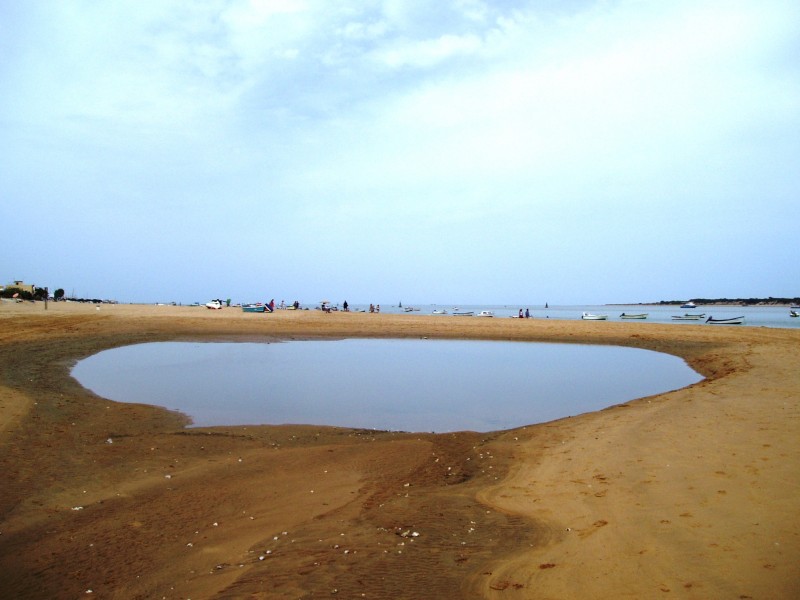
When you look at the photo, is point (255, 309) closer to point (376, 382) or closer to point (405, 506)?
point (376, 382)

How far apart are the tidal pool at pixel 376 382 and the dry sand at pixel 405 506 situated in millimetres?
1859

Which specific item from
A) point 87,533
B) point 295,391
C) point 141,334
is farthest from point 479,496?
point 141,334

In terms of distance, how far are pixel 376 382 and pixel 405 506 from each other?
12693 mm

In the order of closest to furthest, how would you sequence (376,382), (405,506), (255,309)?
1. (405,506)
2. (376,382)
3. (255,309)

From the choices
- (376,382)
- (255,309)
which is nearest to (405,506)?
(376,382)

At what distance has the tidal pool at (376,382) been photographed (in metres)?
14.1

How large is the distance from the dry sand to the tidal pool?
186cm

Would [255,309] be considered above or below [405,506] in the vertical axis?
above

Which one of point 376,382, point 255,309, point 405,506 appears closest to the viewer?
point 405,506

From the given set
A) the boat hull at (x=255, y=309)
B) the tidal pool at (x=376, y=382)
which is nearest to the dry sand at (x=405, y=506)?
the tidal pool at (x=376, y=382)

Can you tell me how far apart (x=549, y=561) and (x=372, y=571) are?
1.77 metres

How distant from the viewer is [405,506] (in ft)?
23.2

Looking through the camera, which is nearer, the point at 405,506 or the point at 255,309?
the point at 405,506

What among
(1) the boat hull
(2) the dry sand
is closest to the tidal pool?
(2) the dry sand
